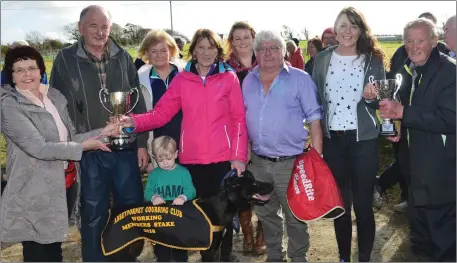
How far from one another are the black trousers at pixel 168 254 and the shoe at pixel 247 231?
78 cm

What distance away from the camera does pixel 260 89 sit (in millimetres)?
4000

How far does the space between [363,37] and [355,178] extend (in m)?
1.11

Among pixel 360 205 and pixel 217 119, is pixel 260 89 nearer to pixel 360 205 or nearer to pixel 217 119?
pixel 217 119

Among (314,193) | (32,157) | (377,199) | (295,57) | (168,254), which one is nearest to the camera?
(32,157)

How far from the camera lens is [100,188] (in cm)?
402

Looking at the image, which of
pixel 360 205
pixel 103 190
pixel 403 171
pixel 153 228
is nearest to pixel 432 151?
pixel 403 171

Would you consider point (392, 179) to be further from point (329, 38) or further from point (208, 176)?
point (208, 176)

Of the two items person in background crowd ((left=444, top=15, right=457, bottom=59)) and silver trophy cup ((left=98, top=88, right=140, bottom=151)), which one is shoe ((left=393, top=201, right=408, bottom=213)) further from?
silver trophy cup ((left=98, top=88, right=140, bottom=151))

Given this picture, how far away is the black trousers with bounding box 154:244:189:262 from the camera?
4.22m

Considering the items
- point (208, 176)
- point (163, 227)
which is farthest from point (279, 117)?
point (163, 227)

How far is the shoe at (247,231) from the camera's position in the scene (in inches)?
190

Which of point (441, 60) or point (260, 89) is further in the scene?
point (260, 89)

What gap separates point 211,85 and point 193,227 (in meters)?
1.14

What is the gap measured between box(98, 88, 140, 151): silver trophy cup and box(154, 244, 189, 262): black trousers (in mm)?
929
